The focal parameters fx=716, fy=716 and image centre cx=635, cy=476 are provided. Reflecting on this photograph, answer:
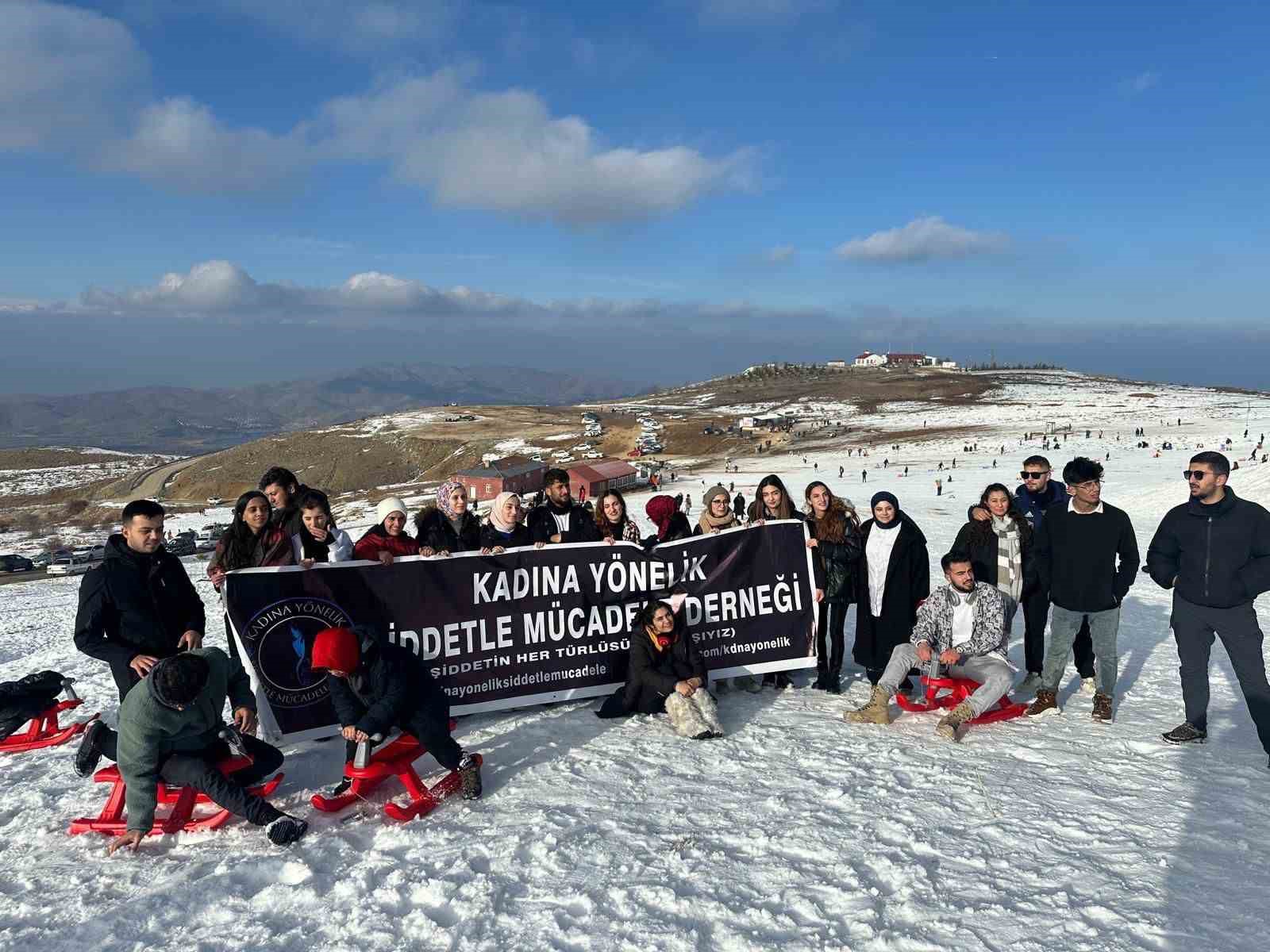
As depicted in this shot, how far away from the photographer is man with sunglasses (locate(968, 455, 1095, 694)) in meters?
7.34

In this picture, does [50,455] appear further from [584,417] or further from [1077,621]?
[1077,621]

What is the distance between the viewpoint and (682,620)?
22.2 feet

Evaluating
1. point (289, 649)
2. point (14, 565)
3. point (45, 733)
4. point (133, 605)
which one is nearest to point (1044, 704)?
point (289, 649)

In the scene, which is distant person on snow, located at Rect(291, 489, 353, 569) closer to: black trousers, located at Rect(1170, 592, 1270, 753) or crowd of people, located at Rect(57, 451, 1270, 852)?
crowd of people, located at Rect(57, 451, 1270, 852)

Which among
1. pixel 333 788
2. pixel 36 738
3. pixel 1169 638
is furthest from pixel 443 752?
pixel 1169 638

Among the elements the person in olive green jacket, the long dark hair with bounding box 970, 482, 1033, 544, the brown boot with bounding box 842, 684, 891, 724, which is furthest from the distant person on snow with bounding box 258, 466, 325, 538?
the long dark hair with bounding box 970, 482, 1033, 544

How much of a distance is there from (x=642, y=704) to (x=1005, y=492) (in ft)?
13.6

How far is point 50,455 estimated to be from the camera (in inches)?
6088

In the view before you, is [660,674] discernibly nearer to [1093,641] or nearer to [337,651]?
[337,651]

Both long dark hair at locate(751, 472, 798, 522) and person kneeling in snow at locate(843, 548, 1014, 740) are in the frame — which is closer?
person kneeling in snow at locate(843, 548, 1014, 740)

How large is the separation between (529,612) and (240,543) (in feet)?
8.66

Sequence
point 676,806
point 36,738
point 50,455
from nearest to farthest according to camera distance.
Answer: point 676,806 → point 36,738 → point 50,455

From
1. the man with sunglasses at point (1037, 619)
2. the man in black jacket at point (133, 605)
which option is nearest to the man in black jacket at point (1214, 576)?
the man with sunglasses at point (1037, 619)

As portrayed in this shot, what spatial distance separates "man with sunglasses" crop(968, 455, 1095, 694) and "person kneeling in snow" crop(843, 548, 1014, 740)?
899 millimetres
